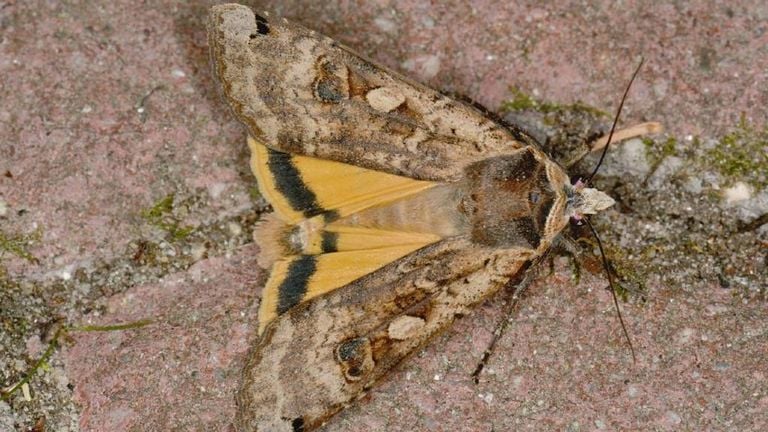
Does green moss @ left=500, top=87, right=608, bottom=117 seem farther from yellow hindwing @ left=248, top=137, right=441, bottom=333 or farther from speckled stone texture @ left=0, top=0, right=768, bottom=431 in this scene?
yellow hindwing @ left=248, top=137, right=441, bottom=333

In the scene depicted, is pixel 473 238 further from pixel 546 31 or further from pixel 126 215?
pixel 126 215

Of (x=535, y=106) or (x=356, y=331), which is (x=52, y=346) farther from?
(x=535, y=106)

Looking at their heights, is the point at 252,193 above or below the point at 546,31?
below

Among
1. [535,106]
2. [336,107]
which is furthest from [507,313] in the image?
[336,107]

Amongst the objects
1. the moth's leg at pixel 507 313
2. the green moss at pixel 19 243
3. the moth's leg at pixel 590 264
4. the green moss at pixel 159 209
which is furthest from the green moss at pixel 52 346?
the moth's leg at pixel 590 264

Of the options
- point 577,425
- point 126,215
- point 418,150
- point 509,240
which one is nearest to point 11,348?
point 126,215
